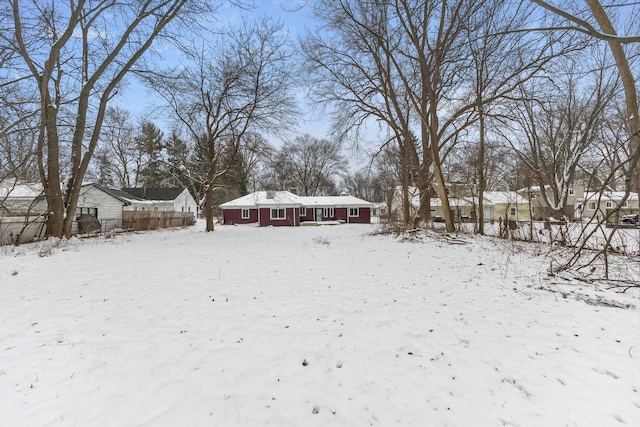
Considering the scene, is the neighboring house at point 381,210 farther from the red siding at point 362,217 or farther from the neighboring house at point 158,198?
the neighboring house at point 158,198

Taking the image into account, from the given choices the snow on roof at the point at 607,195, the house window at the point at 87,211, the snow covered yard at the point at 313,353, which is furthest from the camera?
the house window at the point at 87,211

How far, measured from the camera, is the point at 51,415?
2.28 metres

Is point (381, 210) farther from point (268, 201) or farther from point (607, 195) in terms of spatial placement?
point (607, 195)

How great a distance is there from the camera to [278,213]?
102 ft

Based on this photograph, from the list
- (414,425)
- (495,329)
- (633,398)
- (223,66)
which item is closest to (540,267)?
(495,329)

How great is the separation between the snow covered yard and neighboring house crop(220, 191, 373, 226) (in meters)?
24.6

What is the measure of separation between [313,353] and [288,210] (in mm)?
28284

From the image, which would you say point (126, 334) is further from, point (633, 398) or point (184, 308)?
point (633, 398)

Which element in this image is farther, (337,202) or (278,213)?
(337,202)

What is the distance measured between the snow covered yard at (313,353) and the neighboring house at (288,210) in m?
24.6

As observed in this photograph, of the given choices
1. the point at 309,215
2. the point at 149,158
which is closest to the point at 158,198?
the point at 149,158

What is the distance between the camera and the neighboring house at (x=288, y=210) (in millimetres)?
30766

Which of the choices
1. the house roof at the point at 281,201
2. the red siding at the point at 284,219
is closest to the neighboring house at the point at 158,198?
the house roof at the point at 281,201

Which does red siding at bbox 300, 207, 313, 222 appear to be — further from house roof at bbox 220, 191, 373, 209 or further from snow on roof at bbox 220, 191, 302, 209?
snow on roof at bbox 220, 191, 302, 209
